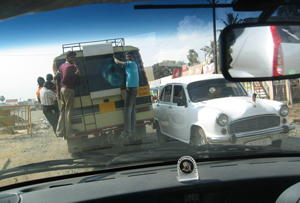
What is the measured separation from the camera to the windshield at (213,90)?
4.68 m

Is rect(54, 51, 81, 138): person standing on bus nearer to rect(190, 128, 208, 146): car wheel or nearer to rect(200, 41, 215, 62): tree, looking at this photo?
rect(200, 41, 215, 62): tree

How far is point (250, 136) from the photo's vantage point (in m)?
4.00

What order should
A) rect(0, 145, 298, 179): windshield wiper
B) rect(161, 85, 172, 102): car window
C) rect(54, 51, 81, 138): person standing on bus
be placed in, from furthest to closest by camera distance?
rect(161, 85, 172, 102): car window < rect(54, 51, 81, 138): person standing on bus < rect(0, 145, 298, 179): windshield wiper

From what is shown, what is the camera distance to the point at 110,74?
4.31m

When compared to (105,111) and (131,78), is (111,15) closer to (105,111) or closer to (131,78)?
(131,78)

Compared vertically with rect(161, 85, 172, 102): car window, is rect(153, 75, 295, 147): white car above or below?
below

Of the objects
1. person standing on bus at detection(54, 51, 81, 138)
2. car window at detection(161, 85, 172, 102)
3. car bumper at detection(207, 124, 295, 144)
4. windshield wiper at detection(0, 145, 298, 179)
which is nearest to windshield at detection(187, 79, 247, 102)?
car window at detection(161, 85, 172, 102)

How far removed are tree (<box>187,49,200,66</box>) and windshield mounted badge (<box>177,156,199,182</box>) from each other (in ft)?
5.06

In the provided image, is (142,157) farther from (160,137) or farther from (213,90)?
(213,90)

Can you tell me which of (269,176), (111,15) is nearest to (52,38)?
(111,15)

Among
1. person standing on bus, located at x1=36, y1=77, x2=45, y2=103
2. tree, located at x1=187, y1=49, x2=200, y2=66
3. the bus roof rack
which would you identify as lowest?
person standing on bus, located at x1=36, y1=77, x2=45, y2=103

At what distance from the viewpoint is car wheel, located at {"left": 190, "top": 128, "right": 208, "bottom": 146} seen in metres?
4.21

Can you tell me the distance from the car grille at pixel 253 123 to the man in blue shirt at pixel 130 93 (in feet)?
5.87

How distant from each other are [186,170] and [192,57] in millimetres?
1664
